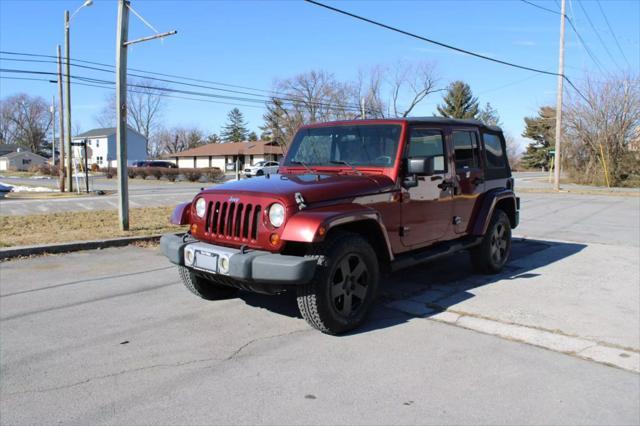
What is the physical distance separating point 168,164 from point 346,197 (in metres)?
54.2

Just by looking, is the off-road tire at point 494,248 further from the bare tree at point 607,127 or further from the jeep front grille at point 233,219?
the bare tree at point 607,127

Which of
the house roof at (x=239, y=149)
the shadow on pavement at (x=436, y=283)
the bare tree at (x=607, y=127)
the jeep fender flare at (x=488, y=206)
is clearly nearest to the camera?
the shadow on pavement at (x=436, y=283)

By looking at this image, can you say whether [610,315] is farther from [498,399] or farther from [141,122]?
[141,122]

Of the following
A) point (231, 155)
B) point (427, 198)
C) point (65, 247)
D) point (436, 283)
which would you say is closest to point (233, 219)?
point (427, 198)

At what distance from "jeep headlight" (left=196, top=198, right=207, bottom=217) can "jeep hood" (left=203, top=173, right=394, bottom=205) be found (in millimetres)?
97

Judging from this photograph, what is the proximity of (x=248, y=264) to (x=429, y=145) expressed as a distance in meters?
2.62

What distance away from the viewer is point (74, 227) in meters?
10.0

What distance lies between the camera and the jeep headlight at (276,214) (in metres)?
4.04

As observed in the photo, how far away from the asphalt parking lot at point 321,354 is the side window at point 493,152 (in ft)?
4.87

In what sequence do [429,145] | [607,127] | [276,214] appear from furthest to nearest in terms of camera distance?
[607,127] → [429,145] → [276,214]

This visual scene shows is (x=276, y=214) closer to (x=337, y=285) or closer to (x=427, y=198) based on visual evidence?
(x=337, y=285)

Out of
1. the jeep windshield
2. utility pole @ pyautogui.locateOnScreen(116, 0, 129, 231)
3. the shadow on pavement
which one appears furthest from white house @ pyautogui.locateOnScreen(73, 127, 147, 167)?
the jeep windshield

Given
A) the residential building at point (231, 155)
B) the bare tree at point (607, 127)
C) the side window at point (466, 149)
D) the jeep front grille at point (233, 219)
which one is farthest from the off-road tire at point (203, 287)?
the residential building at point (231, 155)

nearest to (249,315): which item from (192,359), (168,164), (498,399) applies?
(192,359)
